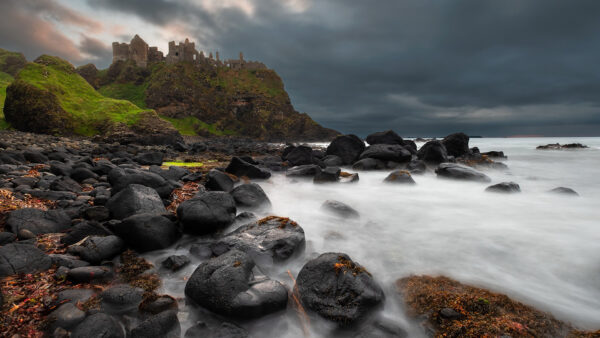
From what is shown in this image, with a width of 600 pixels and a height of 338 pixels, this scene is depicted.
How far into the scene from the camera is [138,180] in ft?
18.6

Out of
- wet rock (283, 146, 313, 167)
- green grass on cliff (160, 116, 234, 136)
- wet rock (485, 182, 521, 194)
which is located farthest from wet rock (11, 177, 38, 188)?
green grass on cliff (160, 116, 234, 136)

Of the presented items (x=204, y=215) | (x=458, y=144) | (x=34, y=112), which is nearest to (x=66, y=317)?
(x=204, y=215)

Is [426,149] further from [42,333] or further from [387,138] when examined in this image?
[42,333]

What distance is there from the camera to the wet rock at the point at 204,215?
441 cm

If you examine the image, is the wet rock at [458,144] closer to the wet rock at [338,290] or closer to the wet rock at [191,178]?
the wet rock at [191,178]

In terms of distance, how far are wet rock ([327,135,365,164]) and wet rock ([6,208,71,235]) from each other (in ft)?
46.9

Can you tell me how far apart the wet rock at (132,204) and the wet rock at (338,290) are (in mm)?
3056

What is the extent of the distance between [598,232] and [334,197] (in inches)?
222

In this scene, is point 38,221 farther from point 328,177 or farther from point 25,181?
point 328,177

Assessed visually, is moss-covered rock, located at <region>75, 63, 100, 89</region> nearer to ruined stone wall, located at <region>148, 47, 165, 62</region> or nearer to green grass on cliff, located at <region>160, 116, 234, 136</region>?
ruined stone wall, located at <region>148, 47, 165, 62</region>

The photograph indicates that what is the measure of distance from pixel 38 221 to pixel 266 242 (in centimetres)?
335

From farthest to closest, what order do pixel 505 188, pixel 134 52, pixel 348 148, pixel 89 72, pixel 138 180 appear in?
pixel 134 52 → pixel 89 72 → pixel 348 148 → pixel 505 188 → pixel 138 180

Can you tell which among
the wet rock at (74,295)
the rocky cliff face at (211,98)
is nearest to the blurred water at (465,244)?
the wet rock at (74,295)

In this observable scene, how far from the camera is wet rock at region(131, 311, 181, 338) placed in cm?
228
